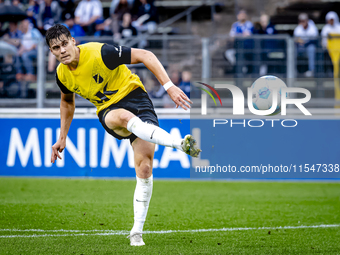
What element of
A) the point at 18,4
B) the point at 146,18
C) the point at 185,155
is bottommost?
the point at 185,155

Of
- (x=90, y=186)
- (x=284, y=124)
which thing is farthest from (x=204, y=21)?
(x=90, y=186)

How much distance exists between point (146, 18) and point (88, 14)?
1386 mm

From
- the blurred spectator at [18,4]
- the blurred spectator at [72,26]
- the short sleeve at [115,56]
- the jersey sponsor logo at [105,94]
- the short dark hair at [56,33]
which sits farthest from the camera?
the blurred spectator at [18,4]

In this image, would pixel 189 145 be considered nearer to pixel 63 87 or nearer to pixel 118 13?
pixel 63 87

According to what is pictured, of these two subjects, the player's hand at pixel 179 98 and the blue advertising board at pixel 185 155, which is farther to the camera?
the blue advertising board at pixel 185 155

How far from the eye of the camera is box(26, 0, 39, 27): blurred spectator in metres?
11.9

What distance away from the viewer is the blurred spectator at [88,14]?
11398mm

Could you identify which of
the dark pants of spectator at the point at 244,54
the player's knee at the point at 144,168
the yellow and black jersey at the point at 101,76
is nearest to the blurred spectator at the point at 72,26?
the dark pants of spectator at the point at 244,54

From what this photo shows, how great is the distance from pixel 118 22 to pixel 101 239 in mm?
7420

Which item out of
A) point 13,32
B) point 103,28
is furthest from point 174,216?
point 13,32

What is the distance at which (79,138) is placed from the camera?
9.50 metres

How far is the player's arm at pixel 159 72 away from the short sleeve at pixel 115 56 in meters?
0.05

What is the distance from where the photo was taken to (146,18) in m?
11.4

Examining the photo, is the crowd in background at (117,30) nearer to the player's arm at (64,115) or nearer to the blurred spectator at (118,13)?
the blurred spectator at (118,13)
